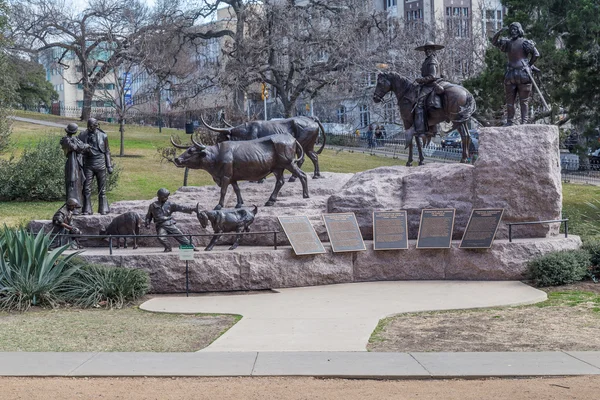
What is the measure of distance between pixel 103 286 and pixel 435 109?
8557 millimetres

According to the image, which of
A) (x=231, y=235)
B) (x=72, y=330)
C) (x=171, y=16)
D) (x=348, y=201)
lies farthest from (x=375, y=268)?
(x=171, y=16)

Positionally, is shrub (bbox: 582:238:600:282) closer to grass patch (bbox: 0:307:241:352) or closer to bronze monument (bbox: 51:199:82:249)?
grass patch (bbox: 0:307:241:352)

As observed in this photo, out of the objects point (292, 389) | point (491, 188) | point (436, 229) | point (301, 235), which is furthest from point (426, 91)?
point (292, 389)

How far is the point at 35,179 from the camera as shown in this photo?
24.4 m

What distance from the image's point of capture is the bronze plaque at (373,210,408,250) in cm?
1436

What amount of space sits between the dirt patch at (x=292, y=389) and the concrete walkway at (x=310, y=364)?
0.14m

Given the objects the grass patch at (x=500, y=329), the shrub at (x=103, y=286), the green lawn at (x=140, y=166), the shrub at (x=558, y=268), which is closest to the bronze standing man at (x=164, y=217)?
the shrub at (x=103, y=286)

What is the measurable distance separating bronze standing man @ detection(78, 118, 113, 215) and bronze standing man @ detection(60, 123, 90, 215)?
13 cm

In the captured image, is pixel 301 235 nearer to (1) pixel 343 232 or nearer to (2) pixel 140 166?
(1) pixel 343 232

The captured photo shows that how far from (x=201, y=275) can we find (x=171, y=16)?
3105 cm

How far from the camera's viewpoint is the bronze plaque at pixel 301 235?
13997 mm

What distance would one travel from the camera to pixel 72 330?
10.4 m

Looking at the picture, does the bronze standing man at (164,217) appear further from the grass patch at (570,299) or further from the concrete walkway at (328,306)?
the grass patch at (570,299)

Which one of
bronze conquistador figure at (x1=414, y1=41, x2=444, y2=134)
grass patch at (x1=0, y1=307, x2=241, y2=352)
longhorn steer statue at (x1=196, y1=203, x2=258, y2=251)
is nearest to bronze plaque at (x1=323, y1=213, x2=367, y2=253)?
longhorn steer statue at (x1=196, y1=203, x2=258, y2=251)
